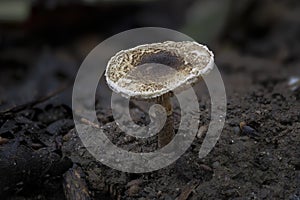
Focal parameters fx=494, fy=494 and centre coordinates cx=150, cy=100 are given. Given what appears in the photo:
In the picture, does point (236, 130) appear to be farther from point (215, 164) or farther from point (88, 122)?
point (88, 122)

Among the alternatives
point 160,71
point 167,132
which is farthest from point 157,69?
point 167,132

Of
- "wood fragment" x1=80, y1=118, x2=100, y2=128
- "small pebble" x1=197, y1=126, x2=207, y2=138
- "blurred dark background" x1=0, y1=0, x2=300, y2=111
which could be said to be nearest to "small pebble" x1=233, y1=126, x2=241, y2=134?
"small pebble" x1=197, y1=126, x2=207, y2=138

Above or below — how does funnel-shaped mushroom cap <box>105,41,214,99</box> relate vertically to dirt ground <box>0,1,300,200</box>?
above

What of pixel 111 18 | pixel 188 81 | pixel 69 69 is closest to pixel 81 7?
pixel 111 18


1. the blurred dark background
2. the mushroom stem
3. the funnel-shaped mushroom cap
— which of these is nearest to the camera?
the funnel-shaped mushroom cap

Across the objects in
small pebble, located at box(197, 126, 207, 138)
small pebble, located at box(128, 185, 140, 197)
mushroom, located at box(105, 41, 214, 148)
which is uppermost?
mushroom, located at box(105, 41, 214, 148)

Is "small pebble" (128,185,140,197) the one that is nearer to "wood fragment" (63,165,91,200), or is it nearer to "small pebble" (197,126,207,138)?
"wood fragment" (63,165,91,200)

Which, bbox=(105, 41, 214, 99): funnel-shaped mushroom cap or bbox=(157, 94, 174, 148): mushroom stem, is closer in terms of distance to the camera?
bbox=(105, 41, 214, 99): funnel-shaped mushroom cap
